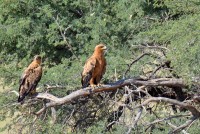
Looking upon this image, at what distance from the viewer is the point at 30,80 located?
10336 mm

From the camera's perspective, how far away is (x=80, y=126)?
11477mm

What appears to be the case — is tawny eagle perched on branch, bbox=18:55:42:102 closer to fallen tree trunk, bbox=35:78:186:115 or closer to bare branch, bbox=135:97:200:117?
fallen tree trunk, bbox=35:78:186:115

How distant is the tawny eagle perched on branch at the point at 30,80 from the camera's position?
10023 millimetres

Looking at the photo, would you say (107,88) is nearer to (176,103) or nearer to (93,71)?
(93,71)

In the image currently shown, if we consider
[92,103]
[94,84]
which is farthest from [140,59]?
[94,84]

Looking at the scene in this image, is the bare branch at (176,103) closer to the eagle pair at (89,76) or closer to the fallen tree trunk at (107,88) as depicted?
the fallen tree trunk at (107,88)

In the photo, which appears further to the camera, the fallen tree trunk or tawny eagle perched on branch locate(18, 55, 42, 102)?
tawny eagle perched on branch locate(18, 55, 42, 102)

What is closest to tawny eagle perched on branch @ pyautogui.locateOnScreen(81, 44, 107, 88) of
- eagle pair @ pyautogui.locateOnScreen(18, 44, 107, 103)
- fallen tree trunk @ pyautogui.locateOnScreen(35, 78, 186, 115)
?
eagle pair @ pyautogui.locateOnScreen(18, 44, 107, 103)

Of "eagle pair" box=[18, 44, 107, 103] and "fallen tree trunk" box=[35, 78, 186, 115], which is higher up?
"eagle pair" box=[18, 44, 107, 103]

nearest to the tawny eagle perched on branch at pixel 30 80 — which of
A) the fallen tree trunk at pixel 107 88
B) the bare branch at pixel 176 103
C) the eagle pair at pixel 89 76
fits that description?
the eagle pair at pixel 89 76

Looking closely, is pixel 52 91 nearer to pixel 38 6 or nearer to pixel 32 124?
pixel 32 124

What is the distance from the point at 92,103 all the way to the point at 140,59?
1.41 meters

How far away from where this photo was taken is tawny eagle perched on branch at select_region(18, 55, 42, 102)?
32.9 feet

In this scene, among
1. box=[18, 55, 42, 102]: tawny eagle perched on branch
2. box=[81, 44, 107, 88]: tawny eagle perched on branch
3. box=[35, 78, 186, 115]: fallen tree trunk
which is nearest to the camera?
A: box=[35, 78, 186, 115]: fallen tree trunk
